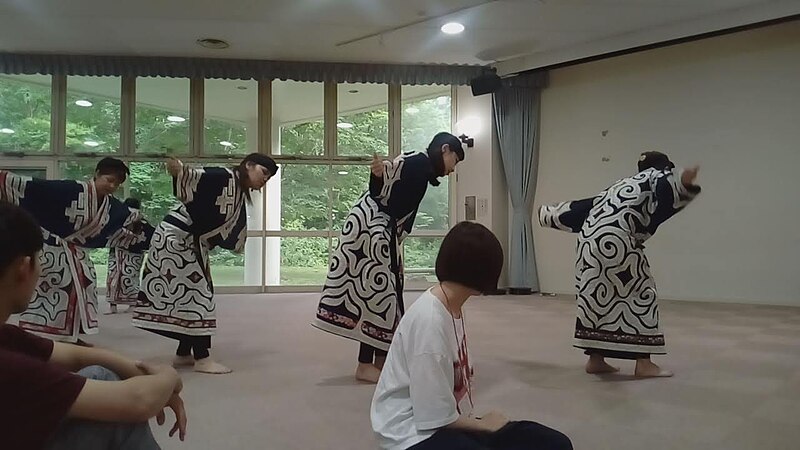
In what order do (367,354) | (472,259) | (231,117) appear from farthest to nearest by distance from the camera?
(231,117) < (367,354) < (472,259)

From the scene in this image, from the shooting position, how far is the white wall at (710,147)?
6449mm

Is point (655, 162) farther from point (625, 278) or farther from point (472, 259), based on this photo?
point (472, 259)

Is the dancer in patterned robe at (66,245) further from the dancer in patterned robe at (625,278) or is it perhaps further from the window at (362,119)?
the window at (362,119)

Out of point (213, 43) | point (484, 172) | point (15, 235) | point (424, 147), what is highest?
point (213, 43)

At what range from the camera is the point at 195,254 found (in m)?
3.34

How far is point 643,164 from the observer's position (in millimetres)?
3330

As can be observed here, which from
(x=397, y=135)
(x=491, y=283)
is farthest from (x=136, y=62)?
(x=491, y=283)

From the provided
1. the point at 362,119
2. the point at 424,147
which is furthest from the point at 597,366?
the point at 362,119

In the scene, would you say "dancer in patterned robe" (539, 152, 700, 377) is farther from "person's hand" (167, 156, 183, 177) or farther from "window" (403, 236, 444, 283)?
"window" (403, 236, 444, 283)

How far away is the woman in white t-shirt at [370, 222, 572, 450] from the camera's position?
1262 millimetres

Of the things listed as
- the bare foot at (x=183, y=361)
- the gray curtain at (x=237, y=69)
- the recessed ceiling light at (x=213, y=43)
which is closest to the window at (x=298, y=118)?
the gray curtain at (x=237, y=69)

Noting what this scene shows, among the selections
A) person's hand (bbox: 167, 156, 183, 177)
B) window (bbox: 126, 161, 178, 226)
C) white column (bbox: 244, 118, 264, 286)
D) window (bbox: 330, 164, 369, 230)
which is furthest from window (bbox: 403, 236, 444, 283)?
person's hand (bbox: 167, 156, 183, 177)

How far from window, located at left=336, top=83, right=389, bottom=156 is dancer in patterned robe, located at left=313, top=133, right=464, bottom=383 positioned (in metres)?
5.55

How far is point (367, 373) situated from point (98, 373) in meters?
2.04
